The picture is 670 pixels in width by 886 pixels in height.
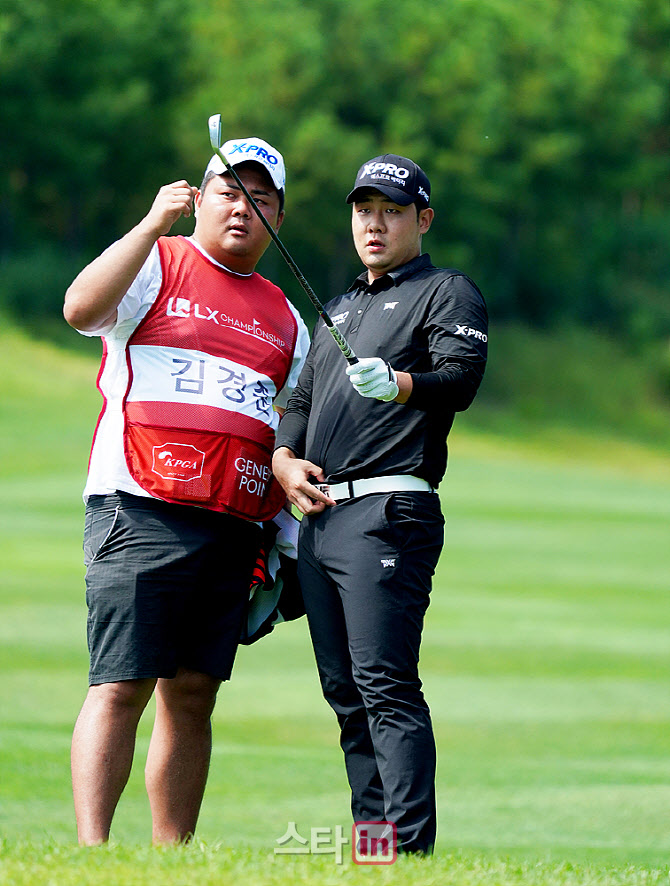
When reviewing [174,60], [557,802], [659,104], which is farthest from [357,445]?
[659,104]

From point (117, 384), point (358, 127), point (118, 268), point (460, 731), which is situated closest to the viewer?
point (118, 268)

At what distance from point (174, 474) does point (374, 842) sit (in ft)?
3.97

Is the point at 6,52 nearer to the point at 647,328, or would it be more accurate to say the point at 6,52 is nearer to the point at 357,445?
the point at 647,328

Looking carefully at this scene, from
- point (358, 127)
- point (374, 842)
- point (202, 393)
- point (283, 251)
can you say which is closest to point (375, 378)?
point (283, 251)

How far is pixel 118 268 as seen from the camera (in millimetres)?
4082

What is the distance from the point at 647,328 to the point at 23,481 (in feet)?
118

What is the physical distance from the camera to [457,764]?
708 centimetres

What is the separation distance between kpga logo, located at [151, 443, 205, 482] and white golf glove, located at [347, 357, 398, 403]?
24.9 inches

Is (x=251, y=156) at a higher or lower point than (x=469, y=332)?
higher

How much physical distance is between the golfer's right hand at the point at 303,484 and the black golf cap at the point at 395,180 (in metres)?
0.80

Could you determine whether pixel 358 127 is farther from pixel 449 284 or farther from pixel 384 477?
pixel 384 477

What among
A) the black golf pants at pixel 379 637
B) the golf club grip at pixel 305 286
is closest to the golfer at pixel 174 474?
the golf club grip at pixel 305 286

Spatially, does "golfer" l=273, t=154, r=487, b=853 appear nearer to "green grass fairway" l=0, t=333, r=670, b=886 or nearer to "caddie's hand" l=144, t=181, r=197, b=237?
"green grass fairway" l=0, t=333, r=670, b=886

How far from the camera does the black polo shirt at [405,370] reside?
4031 millimetres
